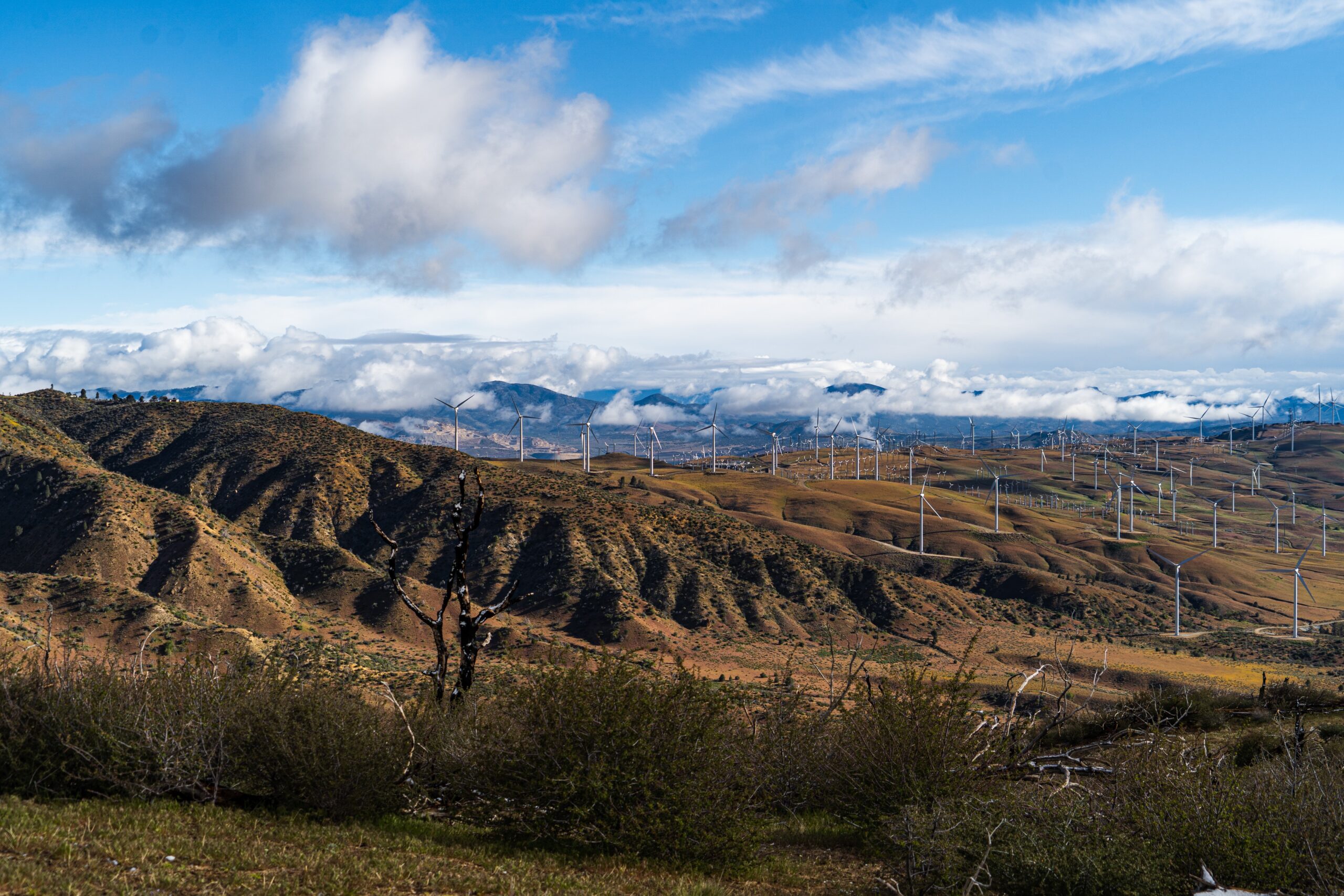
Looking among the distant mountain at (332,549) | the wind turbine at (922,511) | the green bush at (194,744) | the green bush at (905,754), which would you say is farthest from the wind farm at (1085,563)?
the green bush at (194,744)

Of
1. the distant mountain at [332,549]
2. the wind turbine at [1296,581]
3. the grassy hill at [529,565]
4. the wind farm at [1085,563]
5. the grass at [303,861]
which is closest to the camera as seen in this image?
the grass at [303,861]

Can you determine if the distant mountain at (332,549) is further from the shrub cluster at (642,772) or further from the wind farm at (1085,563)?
the shrub cluster at (642,772)

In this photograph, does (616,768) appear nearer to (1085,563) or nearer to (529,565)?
(529,565)

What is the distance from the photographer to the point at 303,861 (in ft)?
45.3

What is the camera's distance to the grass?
40.7 ft

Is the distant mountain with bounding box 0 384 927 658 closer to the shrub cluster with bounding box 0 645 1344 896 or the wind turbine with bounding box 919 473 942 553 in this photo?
the wind turbine with bounding box 919 473 942 553

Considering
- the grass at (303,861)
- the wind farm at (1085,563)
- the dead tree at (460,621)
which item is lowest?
the wind farm at (1085,563)

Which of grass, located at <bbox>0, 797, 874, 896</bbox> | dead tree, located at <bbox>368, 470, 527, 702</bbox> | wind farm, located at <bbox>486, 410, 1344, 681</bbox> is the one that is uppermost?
dead tree, located at <bbox>368, 470, 527, 702</bbox>

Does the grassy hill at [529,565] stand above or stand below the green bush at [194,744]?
below

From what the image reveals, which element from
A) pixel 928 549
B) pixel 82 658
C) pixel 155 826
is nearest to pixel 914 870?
pixel 155 826

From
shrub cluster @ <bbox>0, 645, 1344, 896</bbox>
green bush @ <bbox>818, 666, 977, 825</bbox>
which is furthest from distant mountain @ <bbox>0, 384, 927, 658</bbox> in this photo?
green bush @ <bbox>818, 666, 977, 825</bbox>

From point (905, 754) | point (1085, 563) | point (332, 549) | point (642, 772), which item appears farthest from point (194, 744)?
point (1085, 563)

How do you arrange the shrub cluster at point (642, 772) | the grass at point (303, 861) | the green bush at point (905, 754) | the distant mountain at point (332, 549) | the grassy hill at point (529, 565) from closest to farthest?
the grass at point (303, 861) < the shrub cluster at point (642, 772) < the green bush at point (905, 754) < the distant mountain at point (332, 549) < the grassy hill at point (529, 565)

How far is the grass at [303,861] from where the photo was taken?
12.4 m
